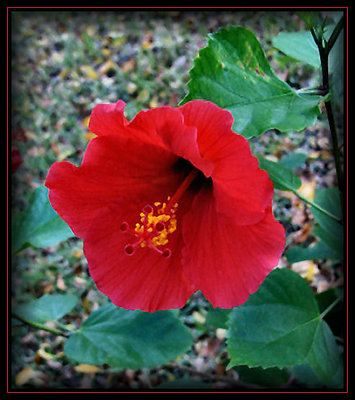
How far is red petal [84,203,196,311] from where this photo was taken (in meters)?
0.81

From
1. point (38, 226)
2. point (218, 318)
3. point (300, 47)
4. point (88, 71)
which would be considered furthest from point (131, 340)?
point (88, 71)

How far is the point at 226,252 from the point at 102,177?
0.28 m

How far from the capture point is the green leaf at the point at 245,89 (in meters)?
0.80

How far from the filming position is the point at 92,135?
9.95ft

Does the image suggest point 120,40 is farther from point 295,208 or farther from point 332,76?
point 332,76

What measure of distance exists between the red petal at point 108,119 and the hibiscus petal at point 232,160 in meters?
0.11

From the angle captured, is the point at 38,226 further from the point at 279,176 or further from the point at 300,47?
the point at 300,47

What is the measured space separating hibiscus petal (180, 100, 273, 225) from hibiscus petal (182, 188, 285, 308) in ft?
0.11

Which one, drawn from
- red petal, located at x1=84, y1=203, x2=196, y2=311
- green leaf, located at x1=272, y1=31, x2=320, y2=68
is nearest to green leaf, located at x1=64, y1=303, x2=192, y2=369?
red petal, located at x1=84, y1=203, x2=196, y2=311

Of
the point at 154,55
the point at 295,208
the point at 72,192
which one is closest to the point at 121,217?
the point at 72,192

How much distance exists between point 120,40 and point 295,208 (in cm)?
202

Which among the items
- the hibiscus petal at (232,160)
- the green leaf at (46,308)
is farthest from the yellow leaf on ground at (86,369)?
the hibiscus petal at (232,160)

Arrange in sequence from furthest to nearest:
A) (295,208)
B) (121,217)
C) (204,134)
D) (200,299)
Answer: (295,208) → (200,299) → (121,217) → (204,134)

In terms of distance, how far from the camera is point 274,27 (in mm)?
2705
